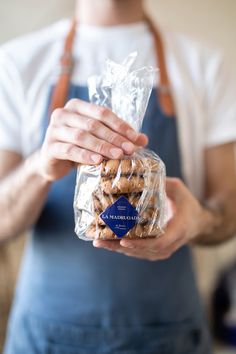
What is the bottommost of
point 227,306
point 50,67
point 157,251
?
point 227,306

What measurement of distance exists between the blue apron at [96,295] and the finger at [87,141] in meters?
0.26

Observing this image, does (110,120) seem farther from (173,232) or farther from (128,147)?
(173,232)

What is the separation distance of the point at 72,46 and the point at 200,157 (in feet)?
1.14

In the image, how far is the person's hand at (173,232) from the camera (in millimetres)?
482

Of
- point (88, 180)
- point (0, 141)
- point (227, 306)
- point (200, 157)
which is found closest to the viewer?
point (88, 180)

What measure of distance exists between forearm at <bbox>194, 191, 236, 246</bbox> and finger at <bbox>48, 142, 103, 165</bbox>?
0.90 feet

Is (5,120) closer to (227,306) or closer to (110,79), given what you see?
(110,79)

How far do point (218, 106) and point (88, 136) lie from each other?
443mm

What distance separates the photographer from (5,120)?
0.74m

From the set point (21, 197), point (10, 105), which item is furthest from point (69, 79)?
point (21, 197)

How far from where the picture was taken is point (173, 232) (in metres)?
0.53

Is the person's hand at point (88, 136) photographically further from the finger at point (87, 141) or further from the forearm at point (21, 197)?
the forearm at point (21, 197)

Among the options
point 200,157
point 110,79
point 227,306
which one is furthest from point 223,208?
point 227,306

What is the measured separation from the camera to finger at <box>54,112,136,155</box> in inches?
18.2
